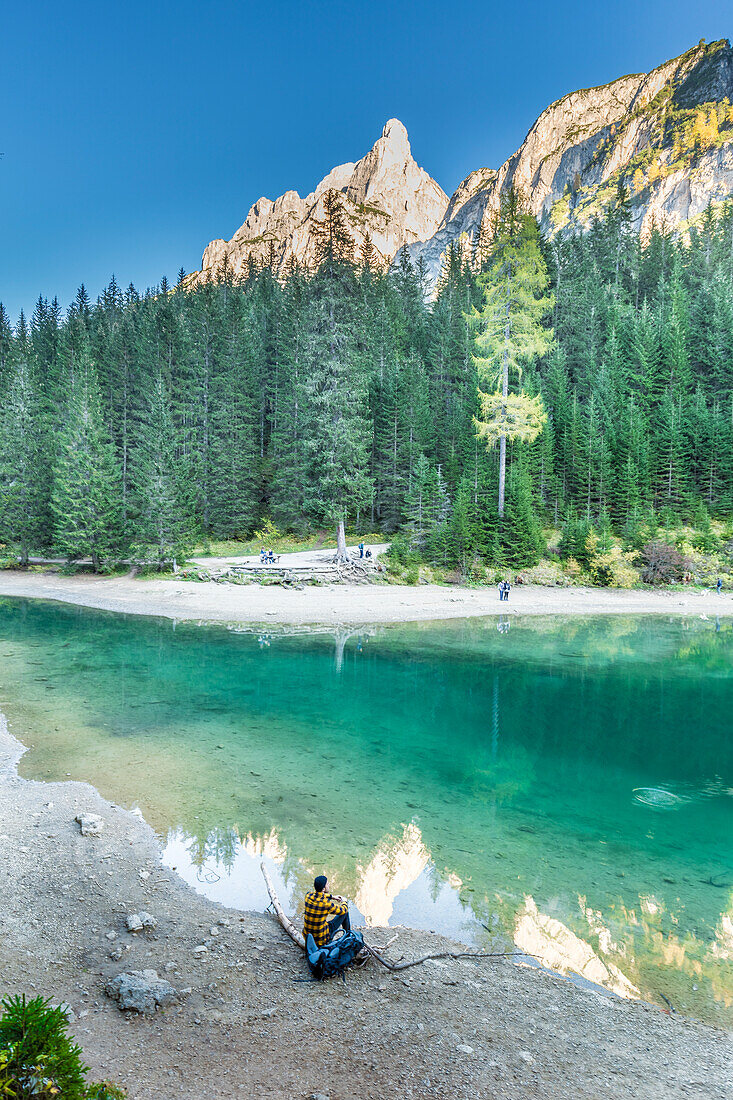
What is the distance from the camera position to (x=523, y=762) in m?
13.7

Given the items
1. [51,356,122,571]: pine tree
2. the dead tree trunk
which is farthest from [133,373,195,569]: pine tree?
the dead tree trunk

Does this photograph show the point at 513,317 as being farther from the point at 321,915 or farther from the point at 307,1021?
the point at 307,1021

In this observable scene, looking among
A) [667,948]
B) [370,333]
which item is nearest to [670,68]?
[370,333]

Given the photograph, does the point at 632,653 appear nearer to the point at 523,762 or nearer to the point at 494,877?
the point at 523,762

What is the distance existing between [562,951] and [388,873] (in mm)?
2668

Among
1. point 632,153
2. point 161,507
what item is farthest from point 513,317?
point 632,153

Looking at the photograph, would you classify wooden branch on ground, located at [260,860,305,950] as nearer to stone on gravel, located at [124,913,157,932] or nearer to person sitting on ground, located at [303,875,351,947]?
person sitting on ground, located at [303,875,351,947]

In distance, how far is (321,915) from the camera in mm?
6234

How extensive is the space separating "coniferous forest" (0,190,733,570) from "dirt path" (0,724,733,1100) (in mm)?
30003

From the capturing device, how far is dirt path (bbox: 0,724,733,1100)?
4.71 metres

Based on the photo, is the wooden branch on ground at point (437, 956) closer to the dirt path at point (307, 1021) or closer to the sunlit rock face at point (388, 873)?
the dirt path at point (307, 1021)

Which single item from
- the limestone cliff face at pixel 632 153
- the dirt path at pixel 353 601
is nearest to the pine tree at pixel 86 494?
the dirt path at pixel 353 601

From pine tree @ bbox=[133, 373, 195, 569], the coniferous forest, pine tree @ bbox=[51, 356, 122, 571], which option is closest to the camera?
the coniferous forest

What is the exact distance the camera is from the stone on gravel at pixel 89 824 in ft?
30.5
